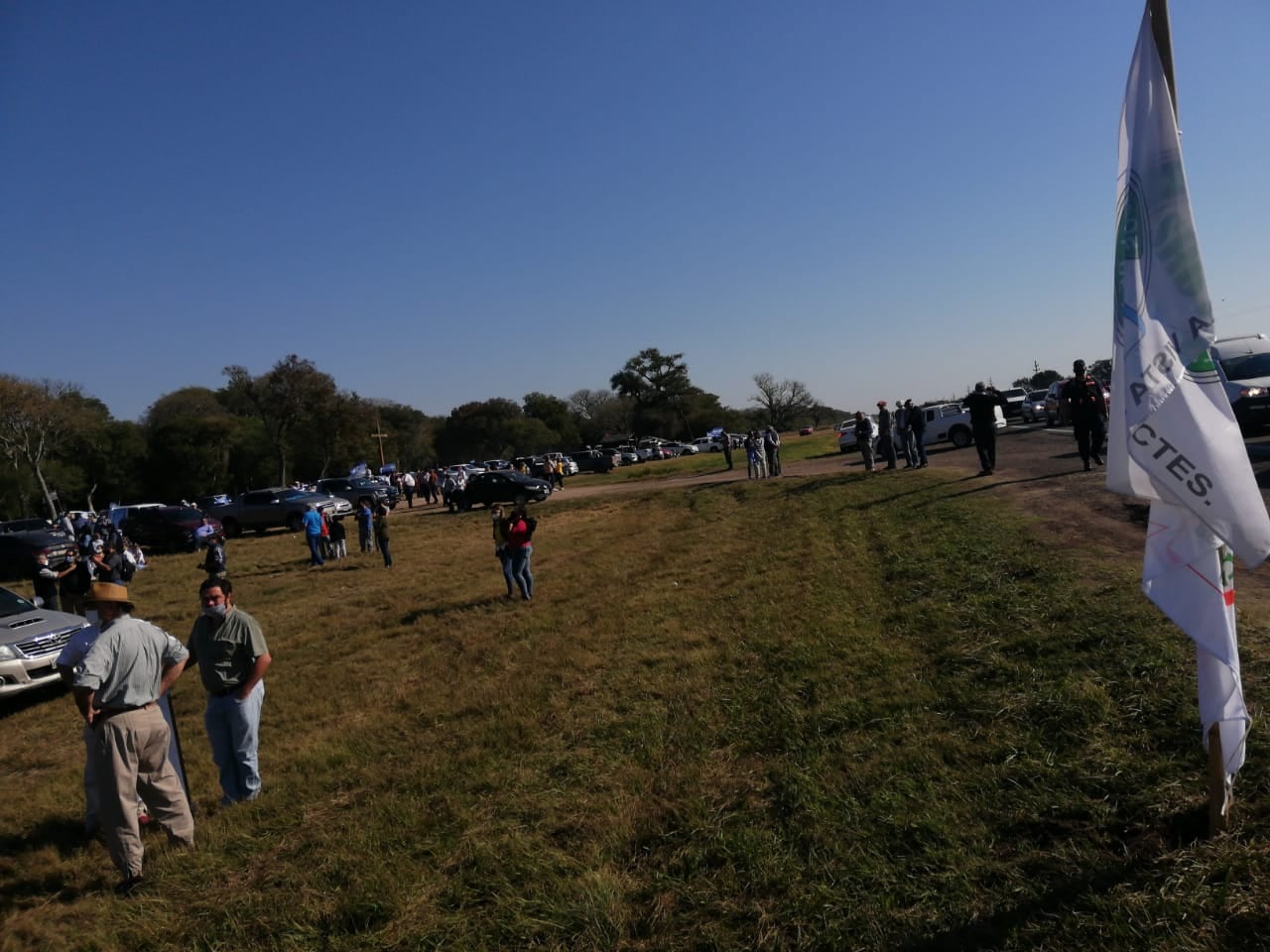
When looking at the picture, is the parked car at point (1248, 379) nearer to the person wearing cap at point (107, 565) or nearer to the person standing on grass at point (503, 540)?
the person standing on grass at point (503, 540)

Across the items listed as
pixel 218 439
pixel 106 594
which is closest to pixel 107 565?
pixel 106 594

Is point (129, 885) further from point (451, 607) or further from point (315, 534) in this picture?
point (315, 534)

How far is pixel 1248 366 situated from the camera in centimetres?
1722

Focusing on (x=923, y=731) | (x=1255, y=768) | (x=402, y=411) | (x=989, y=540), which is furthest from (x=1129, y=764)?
(x=402, y=411)

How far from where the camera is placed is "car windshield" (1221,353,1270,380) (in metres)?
16.8

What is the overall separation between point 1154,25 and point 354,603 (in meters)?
13.5

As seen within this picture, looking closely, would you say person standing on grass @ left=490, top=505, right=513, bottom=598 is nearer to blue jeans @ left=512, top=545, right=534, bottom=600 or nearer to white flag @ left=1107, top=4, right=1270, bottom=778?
blue jeans @ left=512, top=545, right=534, bottom=600

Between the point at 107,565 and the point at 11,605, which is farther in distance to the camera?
the point at 107,565

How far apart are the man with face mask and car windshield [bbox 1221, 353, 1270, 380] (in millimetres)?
19646

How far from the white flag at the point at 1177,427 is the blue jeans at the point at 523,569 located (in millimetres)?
9065

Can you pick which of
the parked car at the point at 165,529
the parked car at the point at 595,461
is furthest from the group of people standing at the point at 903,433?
the parked car at the point at 595,461

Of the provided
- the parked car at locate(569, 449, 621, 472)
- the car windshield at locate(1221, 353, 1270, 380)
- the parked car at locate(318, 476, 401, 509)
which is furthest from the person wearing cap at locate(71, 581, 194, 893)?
the parked car at locate(569, 449, 621, 472)

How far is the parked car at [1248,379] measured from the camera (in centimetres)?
1551

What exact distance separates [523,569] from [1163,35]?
9.82 meters
